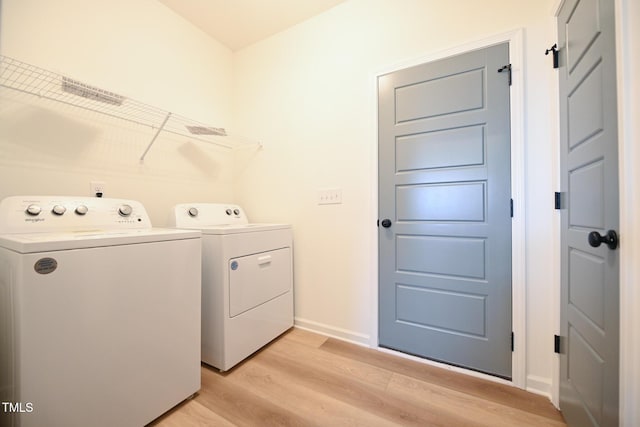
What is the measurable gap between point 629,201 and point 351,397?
1.35 metres

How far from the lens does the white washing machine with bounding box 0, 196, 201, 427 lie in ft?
2.50

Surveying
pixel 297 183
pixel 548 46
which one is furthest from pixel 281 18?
pixel 548 46

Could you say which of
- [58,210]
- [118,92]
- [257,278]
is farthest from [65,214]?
[257,278]

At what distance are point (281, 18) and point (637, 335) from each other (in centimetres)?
263

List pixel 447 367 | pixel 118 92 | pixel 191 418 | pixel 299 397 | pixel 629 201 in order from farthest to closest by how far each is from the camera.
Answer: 1. pixel 118 92
2. pixel 447 367
3. pixel 299 397
4. pixel 191 418
5. pixel 629 201

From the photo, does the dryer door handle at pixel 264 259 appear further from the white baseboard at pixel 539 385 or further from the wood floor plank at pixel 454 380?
the white baseboard at pixel 539 385

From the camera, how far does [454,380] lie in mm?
1351

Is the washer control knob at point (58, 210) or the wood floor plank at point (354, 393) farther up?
the washer control knob at point (58, 210)

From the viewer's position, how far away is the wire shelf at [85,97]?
1229mm

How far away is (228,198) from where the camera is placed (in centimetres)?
233

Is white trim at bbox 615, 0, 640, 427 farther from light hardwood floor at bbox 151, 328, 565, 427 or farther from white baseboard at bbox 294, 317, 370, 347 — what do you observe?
white baseboard at bbox 294, 317, 370, 347

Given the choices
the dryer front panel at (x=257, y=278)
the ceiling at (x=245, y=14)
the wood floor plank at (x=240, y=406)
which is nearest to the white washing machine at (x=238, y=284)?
the dryer front panel at (x=257, y=278)

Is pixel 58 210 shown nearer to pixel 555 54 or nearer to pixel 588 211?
pixel 588 211

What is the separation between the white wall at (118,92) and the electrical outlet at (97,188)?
0.03 meters
